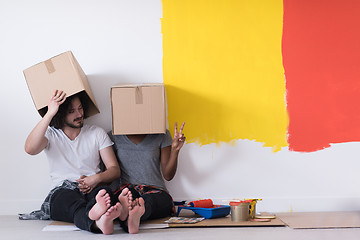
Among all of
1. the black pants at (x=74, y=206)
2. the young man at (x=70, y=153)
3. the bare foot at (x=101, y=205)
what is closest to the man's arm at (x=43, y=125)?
the young man at (x=70, y=153)

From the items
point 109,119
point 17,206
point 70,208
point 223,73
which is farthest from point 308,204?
point 17,206

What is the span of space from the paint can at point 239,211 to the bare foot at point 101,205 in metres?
0.69

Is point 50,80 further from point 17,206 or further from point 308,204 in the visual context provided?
point 308,204

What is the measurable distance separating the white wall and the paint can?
378 mm

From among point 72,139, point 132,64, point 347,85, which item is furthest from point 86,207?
point 347,85

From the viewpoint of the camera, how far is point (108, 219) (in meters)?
1.82

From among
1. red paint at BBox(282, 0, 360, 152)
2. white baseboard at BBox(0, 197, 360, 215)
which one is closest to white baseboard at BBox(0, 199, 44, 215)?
white baseboard at BBox(0, 197, 360, 215)

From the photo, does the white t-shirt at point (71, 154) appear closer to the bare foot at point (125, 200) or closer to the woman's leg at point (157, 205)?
the woman's leg at point (157, 205)

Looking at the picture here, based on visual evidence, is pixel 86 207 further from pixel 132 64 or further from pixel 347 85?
pixel 347 85

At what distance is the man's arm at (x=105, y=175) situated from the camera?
227 centimetres

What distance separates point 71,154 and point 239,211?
3.04ft

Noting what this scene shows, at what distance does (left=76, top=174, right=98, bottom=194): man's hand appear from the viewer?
2262mm

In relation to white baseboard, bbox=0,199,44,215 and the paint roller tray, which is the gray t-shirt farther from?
white baseboard, bbox=0,199,44,215

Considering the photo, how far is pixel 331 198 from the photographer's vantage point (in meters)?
2.62
